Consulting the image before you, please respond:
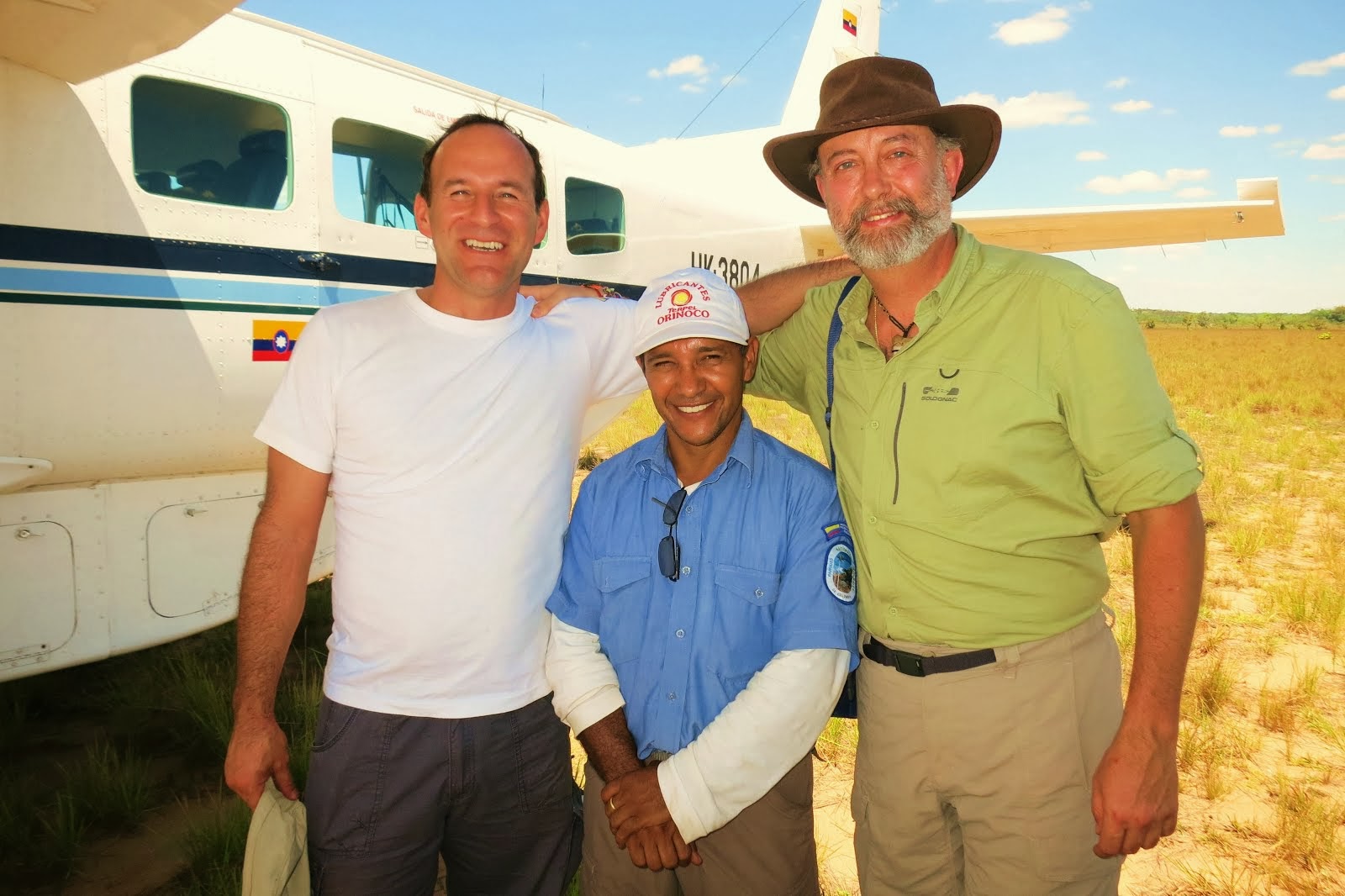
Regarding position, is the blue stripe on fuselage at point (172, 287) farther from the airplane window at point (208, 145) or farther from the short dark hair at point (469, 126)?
the short dark hair at point (469, 126)

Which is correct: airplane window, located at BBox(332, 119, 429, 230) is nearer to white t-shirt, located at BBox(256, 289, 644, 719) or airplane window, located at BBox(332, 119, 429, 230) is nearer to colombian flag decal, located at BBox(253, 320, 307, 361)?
colombian flag decal, located at BBox(253, 320, 307, 361)

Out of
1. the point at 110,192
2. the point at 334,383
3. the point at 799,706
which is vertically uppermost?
the point at 110,192

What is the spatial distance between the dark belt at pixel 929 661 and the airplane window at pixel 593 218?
4383 mm

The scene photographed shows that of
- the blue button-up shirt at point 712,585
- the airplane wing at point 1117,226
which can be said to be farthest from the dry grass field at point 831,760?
the airplane wing at point 1117,226

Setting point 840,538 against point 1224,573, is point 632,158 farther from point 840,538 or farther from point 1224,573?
point 1224,573

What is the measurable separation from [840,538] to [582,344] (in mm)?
920

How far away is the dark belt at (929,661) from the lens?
1.77 m

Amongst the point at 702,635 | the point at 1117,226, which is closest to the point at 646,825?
the point at 702,635

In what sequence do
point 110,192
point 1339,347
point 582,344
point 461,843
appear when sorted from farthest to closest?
1. point 1339,347
2. point 110,192
3. point 582,344
4. point 461,843

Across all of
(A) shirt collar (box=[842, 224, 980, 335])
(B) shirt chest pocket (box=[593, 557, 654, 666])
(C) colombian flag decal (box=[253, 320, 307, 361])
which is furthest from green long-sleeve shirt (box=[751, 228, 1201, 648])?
(C) colombian flag decal (box=[253, 320, 307, 361])

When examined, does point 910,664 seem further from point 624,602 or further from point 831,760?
point 831,760

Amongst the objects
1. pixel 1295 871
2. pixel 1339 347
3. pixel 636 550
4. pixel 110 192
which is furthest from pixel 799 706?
pixel 1339 347

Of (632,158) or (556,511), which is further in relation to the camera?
(632,158)

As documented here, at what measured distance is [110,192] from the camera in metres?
3.45
